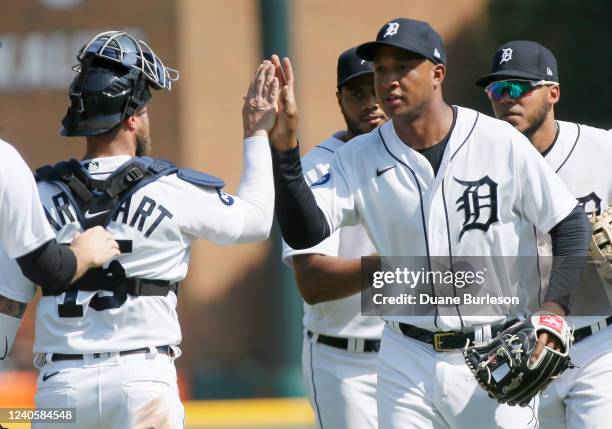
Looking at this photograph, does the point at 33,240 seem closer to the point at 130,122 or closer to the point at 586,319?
the point at 130,122

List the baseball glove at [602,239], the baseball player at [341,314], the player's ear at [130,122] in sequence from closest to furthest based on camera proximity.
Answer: the player's ear at [130,122] < the baseball glove at [602,239] < the baseball player at [341,314]

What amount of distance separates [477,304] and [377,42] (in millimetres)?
1142

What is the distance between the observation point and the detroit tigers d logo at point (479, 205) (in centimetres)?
496

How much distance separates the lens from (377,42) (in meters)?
5.05

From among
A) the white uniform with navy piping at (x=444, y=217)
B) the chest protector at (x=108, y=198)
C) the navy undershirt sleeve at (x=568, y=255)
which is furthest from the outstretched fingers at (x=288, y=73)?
the navy undershirt sleeve at (x=568, y=255)

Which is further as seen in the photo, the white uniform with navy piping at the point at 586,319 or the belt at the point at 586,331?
the belt at the point at 586,331

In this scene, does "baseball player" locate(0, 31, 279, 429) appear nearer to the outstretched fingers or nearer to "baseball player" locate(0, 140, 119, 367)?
"baseball player" locate(0, 140, 119, 367)

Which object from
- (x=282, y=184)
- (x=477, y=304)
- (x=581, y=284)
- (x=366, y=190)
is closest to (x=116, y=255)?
(x=282, y=184)

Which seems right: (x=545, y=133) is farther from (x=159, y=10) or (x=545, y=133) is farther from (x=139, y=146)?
(x=159, y=10)

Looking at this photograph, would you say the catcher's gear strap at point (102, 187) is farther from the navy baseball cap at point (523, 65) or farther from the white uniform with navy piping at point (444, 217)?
the navy baseball cap at point (523, 65)

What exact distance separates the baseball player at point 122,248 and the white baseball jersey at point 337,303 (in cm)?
110

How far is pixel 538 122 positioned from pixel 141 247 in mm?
2194

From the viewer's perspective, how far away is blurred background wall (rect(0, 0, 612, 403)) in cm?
2445

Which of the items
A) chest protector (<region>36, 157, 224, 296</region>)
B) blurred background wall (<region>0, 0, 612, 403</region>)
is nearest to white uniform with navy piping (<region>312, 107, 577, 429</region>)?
chest protector (<region>36, 157, 224, 296</region>)
